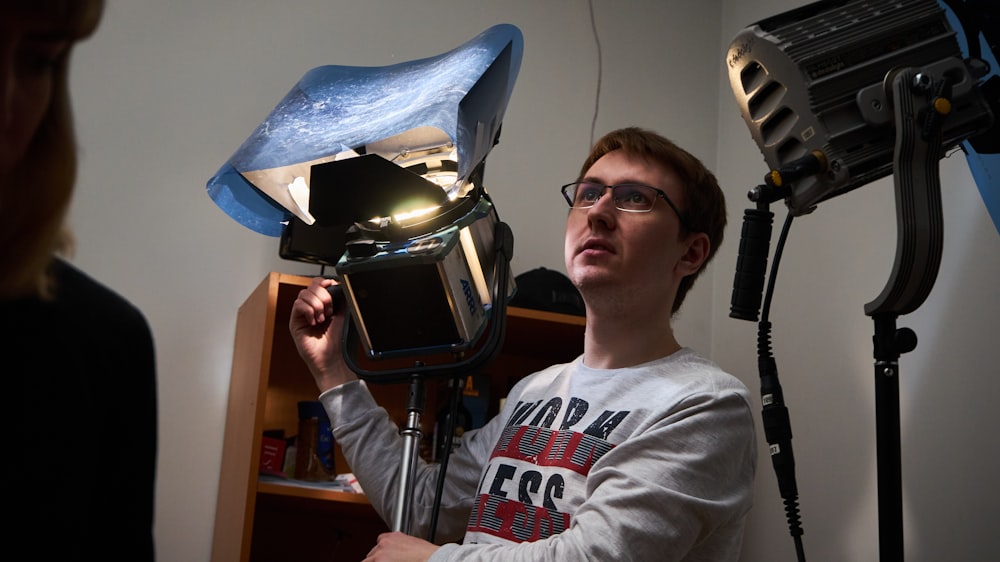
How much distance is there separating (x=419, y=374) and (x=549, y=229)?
1259 millimetres

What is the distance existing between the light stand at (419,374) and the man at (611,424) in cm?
7

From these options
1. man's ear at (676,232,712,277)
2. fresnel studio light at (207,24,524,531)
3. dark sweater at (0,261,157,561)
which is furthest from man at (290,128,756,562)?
dark sweater at (0,261,157,561)

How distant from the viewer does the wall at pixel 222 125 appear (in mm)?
2213

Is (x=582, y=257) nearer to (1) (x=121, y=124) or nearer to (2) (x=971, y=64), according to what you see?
(2) (x=971, y=64)

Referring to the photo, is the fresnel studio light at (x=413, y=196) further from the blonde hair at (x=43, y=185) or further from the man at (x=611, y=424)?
the blonde hair at (x=43, y=185)

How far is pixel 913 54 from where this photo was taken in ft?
4.42

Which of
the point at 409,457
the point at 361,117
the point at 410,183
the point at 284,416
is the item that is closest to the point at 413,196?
the point at 410,183

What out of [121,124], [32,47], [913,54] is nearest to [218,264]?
[121,124]

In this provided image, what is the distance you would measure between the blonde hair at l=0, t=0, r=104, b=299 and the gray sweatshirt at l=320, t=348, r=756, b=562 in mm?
834

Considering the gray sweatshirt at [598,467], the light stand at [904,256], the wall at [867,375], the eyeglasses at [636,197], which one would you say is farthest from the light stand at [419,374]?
the wall at [867,375]

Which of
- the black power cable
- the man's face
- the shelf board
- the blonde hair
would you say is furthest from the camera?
the shelf board

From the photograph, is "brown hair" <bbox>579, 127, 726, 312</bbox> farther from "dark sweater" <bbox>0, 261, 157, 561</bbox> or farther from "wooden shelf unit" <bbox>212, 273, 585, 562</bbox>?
"dark sweater" <bbox>0, 261, 157, 561</bbox>

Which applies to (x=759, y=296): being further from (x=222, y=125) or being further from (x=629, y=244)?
(x=222, y=125)

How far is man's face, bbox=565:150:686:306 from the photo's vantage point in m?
1.61
